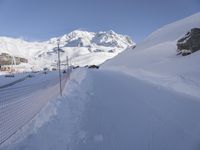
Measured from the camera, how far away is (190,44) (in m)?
30.3

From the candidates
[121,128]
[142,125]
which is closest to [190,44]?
[142,125]

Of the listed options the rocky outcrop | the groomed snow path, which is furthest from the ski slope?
the rocky outcrop

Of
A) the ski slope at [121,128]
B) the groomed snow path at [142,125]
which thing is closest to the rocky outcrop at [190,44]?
the groomed snow path at [142,125]

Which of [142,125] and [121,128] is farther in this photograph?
[142,125]

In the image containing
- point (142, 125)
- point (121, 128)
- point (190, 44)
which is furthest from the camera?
point (190, 44)

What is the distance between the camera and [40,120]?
29.2 ft

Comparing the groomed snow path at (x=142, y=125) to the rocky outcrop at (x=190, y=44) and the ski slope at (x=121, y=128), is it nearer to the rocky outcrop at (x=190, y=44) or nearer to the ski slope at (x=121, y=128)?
the ski slope at (x=121, y=128)

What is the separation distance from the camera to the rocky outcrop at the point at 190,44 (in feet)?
97.3

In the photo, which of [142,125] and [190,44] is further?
[190,44]

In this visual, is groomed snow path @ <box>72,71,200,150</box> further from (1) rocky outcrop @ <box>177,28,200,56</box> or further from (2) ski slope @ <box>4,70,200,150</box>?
(1) rocky outcrop @ <box>177,28,200,56</box>

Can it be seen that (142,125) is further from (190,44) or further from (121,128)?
(190,44)

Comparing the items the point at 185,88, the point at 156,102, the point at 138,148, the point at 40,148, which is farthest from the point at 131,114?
the point at 185,88

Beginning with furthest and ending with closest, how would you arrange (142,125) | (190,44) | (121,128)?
(190,44)
(142,125)
(121,128)

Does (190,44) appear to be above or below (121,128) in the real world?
above
